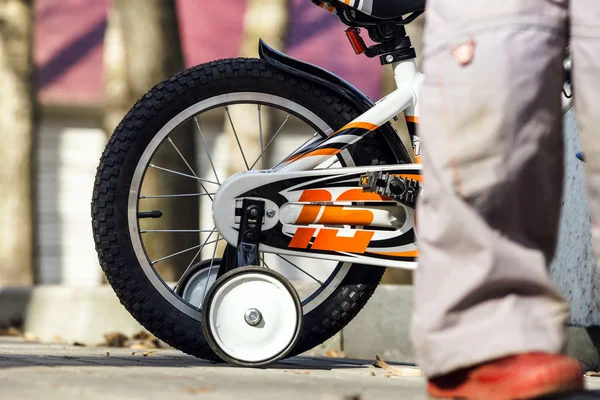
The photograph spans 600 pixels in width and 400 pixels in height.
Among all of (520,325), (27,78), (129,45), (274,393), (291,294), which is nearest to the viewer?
(520,325)

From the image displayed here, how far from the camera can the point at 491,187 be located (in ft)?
7.66

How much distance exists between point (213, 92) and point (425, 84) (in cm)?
159

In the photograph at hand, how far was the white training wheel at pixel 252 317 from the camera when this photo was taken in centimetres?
368

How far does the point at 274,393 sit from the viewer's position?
8.78ft

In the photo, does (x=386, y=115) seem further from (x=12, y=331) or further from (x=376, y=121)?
(x=12, y=331)

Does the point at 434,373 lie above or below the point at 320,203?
below

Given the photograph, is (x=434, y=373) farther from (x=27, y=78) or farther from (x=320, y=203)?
(x=27, y=78)

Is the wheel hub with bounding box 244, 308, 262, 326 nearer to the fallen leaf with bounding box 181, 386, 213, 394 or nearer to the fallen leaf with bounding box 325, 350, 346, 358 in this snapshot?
the fallen leaf with bounding box 181, 386, 213, 394

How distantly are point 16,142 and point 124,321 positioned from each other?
18.2 feet

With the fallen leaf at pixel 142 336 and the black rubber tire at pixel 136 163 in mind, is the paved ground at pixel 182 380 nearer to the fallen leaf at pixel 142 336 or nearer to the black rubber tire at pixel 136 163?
the black rubber tire at pixel 136 163

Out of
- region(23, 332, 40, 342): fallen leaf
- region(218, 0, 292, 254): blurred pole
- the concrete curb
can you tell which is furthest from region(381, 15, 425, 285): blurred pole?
region(23, 332, 40, 342): fallen leaf

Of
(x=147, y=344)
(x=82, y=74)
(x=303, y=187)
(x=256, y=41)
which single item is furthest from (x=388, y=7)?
(x=82, y=74)

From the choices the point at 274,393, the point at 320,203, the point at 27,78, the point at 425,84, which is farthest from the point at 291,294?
the point at 27,78

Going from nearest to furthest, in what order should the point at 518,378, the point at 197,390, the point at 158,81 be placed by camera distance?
the point at 518,378 → the point at 197,390 → the point at 158,81
